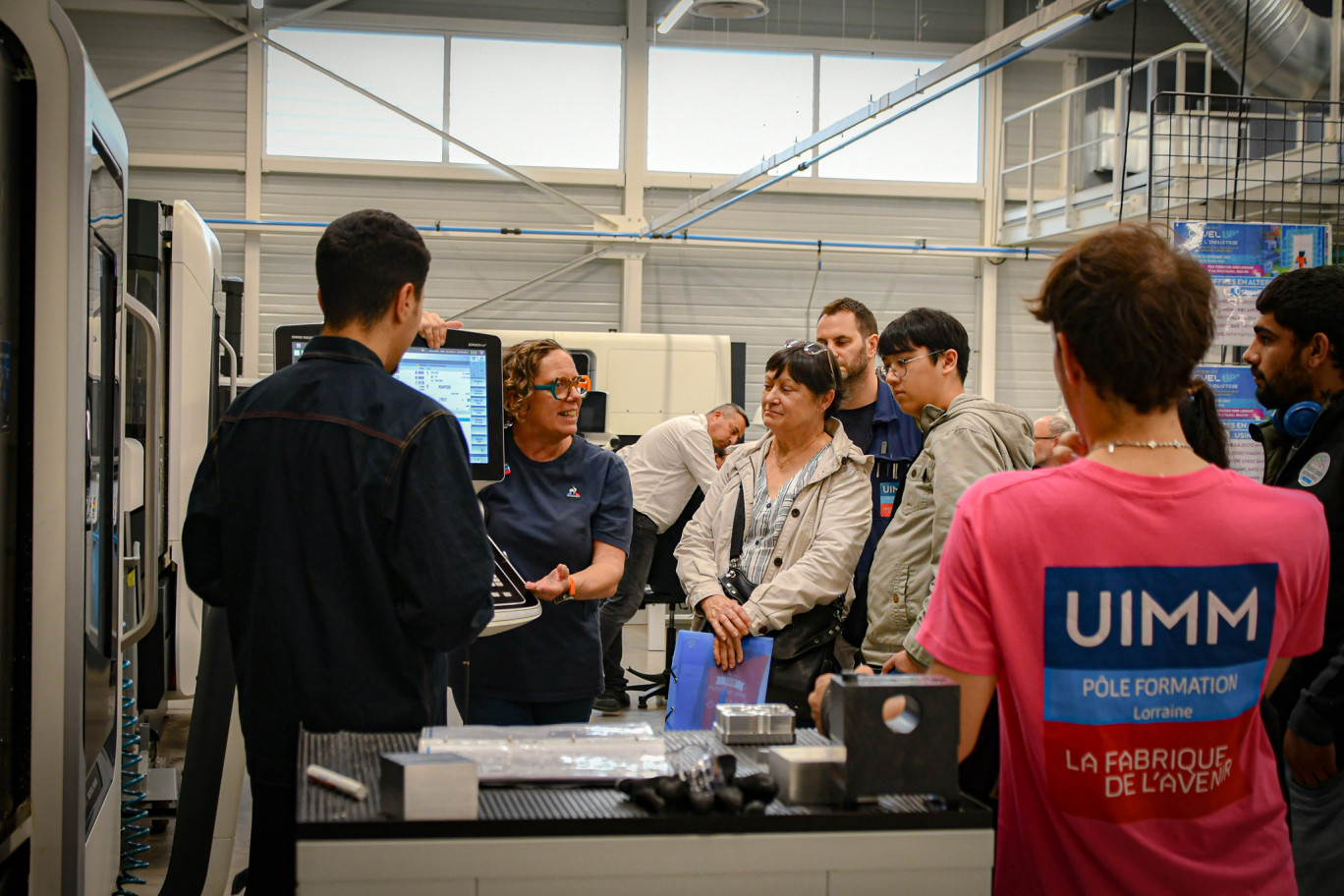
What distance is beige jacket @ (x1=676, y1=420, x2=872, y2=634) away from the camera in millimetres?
2781

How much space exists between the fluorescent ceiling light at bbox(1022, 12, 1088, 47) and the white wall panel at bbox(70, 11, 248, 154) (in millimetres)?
7645

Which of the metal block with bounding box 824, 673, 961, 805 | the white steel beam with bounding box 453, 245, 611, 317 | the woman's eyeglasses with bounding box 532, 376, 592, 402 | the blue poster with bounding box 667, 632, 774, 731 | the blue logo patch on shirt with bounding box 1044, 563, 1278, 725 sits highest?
the white steel beam with bounding box 453, 245, 611, 317

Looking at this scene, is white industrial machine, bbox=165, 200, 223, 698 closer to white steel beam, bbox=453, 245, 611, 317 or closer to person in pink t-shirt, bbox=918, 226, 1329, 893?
person in pink t-shirt, bbox=918, 226, 1329, 893

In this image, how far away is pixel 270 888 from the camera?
1688 mm

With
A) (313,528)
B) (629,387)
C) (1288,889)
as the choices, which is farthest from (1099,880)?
(629,387)

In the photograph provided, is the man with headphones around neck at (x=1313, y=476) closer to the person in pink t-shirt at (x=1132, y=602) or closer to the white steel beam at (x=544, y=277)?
the person in pink t-shirt at (x=1132, y=602)

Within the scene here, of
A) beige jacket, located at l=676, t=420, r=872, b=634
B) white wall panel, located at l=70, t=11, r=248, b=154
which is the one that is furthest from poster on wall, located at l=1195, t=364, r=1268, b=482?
white wall panel, located at l=70, t=11, r=248, b=154

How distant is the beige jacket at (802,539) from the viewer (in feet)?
9.12

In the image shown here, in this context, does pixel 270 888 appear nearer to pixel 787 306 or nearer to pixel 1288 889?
pixel 1288 889

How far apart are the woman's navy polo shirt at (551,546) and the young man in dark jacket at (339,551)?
0.85m

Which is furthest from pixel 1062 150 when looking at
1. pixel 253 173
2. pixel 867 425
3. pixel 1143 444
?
pixel 1143 444

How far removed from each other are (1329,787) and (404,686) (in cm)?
178

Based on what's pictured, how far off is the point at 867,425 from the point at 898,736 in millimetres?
2081

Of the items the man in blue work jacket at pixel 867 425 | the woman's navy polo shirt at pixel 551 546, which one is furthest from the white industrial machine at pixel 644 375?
the woman's navy polo shirt at pixel 551 546
